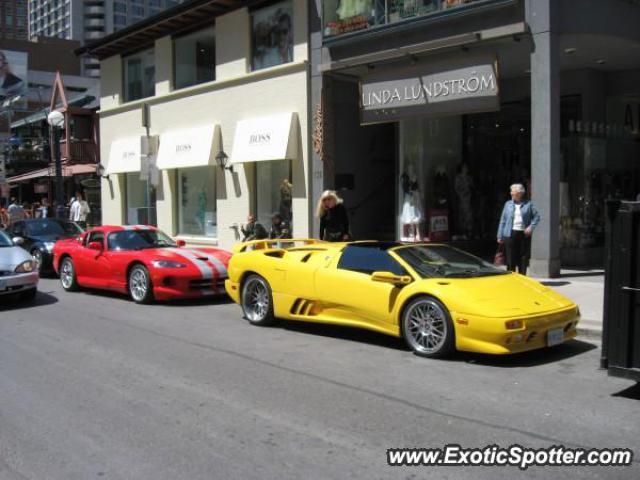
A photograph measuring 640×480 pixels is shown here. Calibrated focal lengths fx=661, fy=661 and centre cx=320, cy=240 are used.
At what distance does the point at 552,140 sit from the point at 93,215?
77.1 feet

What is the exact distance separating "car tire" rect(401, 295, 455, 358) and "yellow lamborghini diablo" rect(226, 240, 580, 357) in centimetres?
1

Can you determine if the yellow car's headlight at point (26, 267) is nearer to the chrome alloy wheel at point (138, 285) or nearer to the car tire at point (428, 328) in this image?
the chrome alloy wheel at point (138, 285)

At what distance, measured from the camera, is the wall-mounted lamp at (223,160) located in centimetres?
1883

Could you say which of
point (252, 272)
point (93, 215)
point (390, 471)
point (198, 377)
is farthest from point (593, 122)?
point (93, 215)

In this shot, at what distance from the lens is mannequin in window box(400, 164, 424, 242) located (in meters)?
15.6

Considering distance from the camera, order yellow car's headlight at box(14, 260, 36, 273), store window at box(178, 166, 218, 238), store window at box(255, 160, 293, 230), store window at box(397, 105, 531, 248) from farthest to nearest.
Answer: store window at box(178, 166, 218, 238) → store window at box(255, 160, 293, 230) → store window at box(397, 105, 531, 248) → yellow car's headlight at box(14, 260, 36, 273)

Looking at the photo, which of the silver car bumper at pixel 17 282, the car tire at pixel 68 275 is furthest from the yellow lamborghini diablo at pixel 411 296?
the car tire at pixel 68 275

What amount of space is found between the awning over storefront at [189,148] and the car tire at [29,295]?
821 centimetres

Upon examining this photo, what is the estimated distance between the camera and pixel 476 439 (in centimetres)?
463

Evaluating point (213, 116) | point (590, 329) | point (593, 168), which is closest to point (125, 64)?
point (213, 116)

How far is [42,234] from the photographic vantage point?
16094 millimetres

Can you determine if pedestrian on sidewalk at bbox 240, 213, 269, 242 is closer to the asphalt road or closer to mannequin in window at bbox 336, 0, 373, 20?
mannequin in window at bbox 336, 0, 373, 20

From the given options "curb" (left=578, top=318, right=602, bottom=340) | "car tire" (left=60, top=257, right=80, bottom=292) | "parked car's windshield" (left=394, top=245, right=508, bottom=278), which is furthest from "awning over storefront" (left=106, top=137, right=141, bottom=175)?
"curb" (left=578, top=318, right=602, bottom=340)

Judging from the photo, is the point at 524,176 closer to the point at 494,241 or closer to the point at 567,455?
the point at 494,241
